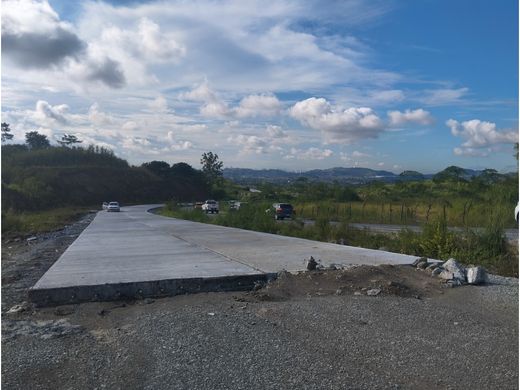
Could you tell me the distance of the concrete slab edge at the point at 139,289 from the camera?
326 inches

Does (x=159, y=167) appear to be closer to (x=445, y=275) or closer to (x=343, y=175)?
(x=343, y=175)

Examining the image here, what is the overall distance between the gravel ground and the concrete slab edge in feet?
0.91

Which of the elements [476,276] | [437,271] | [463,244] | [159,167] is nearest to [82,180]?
[159,167]

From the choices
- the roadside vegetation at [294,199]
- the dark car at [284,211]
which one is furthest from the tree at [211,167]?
the dark car at [284,211]

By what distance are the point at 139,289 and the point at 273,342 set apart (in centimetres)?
334

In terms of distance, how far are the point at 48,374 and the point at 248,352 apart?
195 centimetres

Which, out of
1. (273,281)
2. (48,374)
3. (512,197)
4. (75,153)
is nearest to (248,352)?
(48,374)

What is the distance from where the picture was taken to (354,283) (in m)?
9.32

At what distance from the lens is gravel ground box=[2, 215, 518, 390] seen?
5.18 metres

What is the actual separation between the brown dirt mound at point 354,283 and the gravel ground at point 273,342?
0.08 m

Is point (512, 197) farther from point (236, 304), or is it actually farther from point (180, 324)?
point (180, 324)

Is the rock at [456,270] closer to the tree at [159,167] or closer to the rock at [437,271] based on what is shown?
the rock at [437,271]

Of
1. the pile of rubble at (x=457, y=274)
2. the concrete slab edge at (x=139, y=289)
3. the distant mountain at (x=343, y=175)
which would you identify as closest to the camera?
the concrete slab edge at (x=139, y=289)

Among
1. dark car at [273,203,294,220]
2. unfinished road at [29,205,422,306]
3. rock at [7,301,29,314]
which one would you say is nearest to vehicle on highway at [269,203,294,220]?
dark car at [273,203,294,220]
